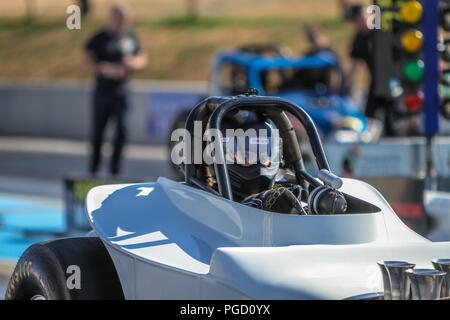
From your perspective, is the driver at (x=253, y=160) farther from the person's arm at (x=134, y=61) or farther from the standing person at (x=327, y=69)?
the standing person at (x=327, y=69)

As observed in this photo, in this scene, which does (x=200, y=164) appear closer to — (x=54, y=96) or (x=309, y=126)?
(x=309, y=126)

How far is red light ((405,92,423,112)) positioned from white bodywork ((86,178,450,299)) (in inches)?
150

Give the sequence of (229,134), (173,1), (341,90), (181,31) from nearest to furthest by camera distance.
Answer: (229,134) < (341,90) < (181,31) < (173,1)

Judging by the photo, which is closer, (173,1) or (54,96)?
(54,96)

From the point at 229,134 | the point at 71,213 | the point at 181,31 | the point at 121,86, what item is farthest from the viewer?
the point at 181,31

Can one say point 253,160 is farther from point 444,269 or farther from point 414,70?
point 414,70

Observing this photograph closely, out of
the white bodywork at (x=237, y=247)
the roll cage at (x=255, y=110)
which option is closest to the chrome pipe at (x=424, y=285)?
the white bodywork at (x=237, y=247)

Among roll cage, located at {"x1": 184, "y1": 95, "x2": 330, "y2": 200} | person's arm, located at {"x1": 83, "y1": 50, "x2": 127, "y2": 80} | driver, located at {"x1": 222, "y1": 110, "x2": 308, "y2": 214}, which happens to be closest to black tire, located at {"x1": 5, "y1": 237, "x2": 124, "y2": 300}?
roll cage, located at {"x1": 184, "y1": 95, "x2": 330, "y2": 200}

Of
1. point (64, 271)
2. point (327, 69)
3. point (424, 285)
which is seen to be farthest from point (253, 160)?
point (327, 69)

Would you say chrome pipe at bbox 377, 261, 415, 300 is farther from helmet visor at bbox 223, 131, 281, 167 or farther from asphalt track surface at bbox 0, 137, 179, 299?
asphalt track surface at bbox 0, 137, 179, 299

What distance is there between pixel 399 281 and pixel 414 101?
5154 millimetres

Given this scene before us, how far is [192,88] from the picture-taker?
18.3 m

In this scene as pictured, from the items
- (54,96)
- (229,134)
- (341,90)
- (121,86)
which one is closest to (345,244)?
(229,134)
